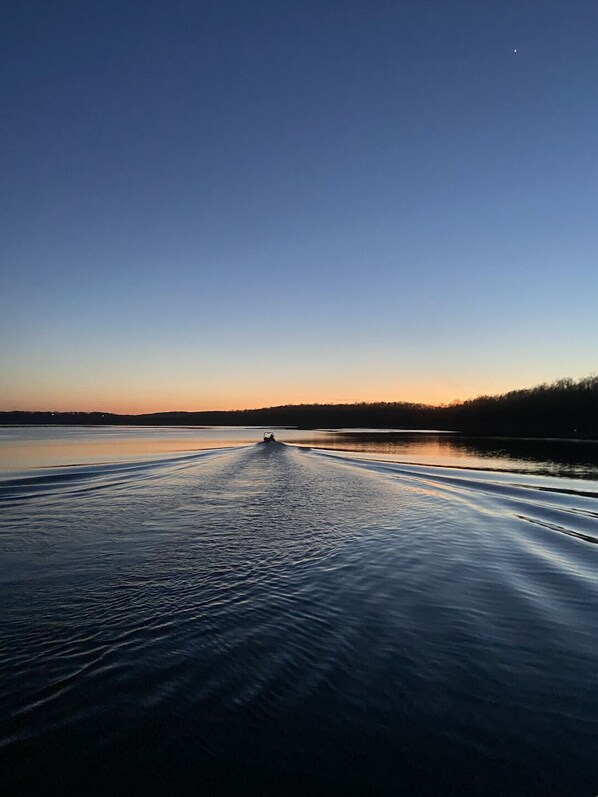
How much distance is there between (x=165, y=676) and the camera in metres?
5.05

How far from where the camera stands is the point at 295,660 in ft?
18.1

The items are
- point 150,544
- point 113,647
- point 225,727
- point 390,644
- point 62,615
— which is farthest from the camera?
point 150,544

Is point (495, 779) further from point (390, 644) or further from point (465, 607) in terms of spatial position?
point (465, 607)

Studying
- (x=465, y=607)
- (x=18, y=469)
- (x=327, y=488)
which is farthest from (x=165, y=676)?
(x=18, y=469)

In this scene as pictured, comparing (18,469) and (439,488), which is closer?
(439,488)

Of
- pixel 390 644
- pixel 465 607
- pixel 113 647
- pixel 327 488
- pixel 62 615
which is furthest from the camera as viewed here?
pixel 327 488

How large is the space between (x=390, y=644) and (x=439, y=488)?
55.1 feet

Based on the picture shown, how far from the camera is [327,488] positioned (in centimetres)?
2097

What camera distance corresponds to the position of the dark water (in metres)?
3.80

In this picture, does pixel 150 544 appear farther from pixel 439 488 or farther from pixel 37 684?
pixel 439 488

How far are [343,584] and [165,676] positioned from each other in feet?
13.2

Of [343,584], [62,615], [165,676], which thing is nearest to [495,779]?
[165,676]

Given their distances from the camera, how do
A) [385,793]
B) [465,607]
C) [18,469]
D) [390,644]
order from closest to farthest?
[385,793] → [390,644] → [465,607] → [18,469]

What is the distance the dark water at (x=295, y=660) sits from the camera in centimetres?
380
